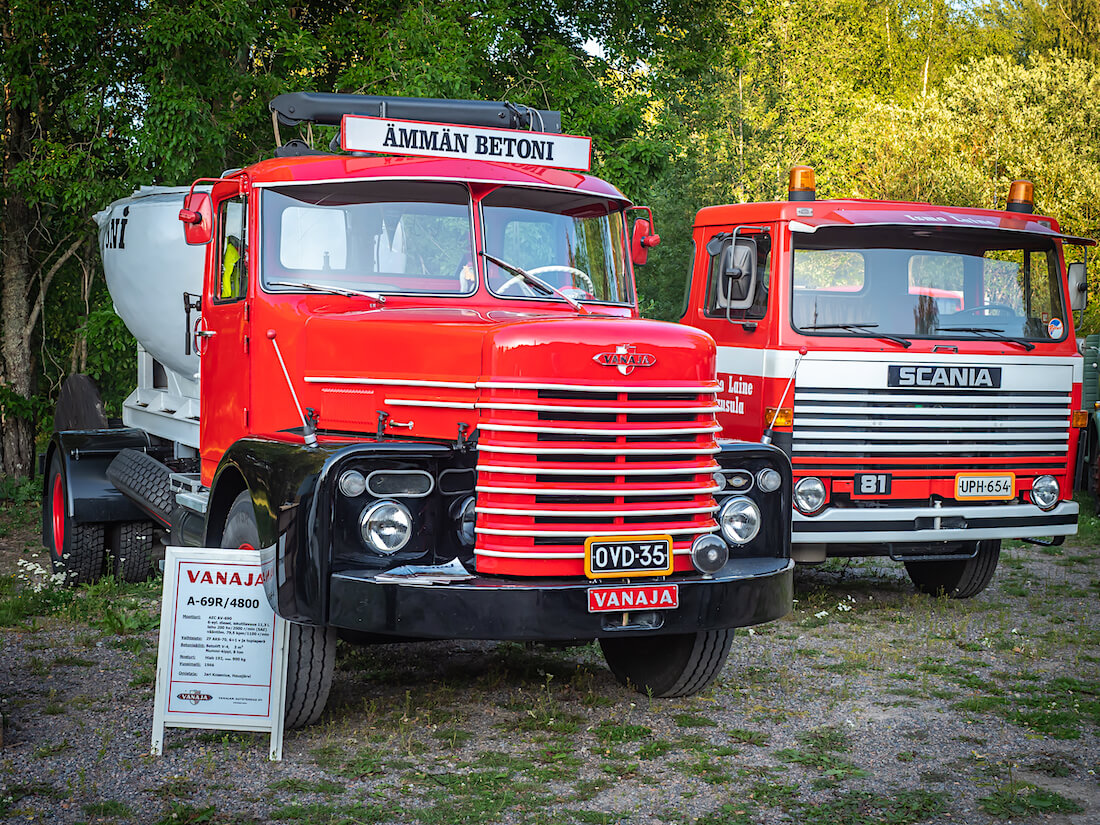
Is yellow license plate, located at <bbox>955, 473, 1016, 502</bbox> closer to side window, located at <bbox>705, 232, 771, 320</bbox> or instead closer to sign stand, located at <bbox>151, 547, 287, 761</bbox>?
side window, located at <bbox>705, 232, 771, 320</bbox>

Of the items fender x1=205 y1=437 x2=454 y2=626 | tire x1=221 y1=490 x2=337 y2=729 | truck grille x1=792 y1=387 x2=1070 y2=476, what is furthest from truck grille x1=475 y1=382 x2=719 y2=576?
truck grille x1=792 y1=387 x2=1070 y2=476

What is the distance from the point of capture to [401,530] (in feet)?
16.3

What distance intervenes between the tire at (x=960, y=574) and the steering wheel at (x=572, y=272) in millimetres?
4034

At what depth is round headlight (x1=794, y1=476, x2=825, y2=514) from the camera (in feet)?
26.2

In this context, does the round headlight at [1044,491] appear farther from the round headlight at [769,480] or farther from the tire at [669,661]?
the round headlight at [769,480]

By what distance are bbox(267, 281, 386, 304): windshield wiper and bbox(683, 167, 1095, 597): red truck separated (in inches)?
122

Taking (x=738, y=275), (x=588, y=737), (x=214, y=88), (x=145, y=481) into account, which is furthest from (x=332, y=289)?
(x=214, y=88)

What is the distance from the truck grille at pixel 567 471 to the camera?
4.95m

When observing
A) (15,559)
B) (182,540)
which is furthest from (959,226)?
(15,559)

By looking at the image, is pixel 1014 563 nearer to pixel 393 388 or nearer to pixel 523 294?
pixel 523 294

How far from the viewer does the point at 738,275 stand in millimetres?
8195

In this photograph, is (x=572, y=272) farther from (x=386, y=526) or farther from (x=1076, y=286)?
(x=1076, y=286)

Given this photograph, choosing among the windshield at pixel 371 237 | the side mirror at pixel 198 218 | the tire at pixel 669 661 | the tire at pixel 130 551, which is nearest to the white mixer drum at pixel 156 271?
the side mirror at pixel 198 218

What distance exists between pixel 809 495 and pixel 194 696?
4326mm
